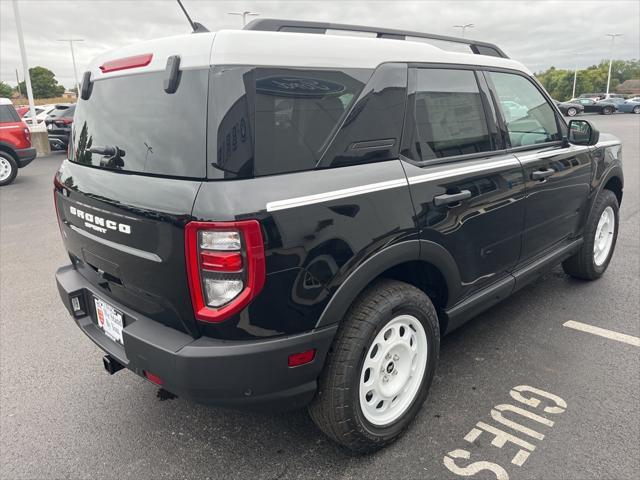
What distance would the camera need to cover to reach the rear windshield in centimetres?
191

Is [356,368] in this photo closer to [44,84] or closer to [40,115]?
[40,115]

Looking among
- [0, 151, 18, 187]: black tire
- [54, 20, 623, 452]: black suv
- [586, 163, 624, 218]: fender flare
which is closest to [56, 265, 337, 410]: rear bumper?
[54, 20, 623, 452]: black suv

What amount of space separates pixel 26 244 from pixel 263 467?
17.2 ft

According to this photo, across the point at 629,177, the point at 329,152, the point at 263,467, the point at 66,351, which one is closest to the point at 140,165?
the point at 329,152

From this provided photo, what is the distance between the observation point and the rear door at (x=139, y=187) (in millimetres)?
1913

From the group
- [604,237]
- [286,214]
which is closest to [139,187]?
[286,214]

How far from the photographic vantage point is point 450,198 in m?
2.54

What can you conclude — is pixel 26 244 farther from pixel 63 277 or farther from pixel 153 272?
pixel 153 272

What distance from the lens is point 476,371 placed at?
10.1 ft

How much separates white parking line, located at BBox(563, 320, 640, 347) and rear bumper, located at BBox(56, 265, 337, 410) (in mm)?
2413

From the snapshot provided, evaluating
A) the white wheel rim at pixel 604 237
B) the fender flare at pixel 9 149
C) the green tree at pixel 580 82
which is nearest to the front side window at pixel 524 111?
the white wheel rim at pixel 604 237

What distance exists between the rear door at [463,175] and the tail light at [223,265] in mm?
913

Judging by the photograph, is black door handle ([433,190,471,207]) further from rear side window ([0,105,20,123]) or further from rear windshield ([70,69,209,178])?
rear side window ([0,105,20,123])

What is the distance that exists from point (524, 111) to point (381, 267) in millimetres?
1895
